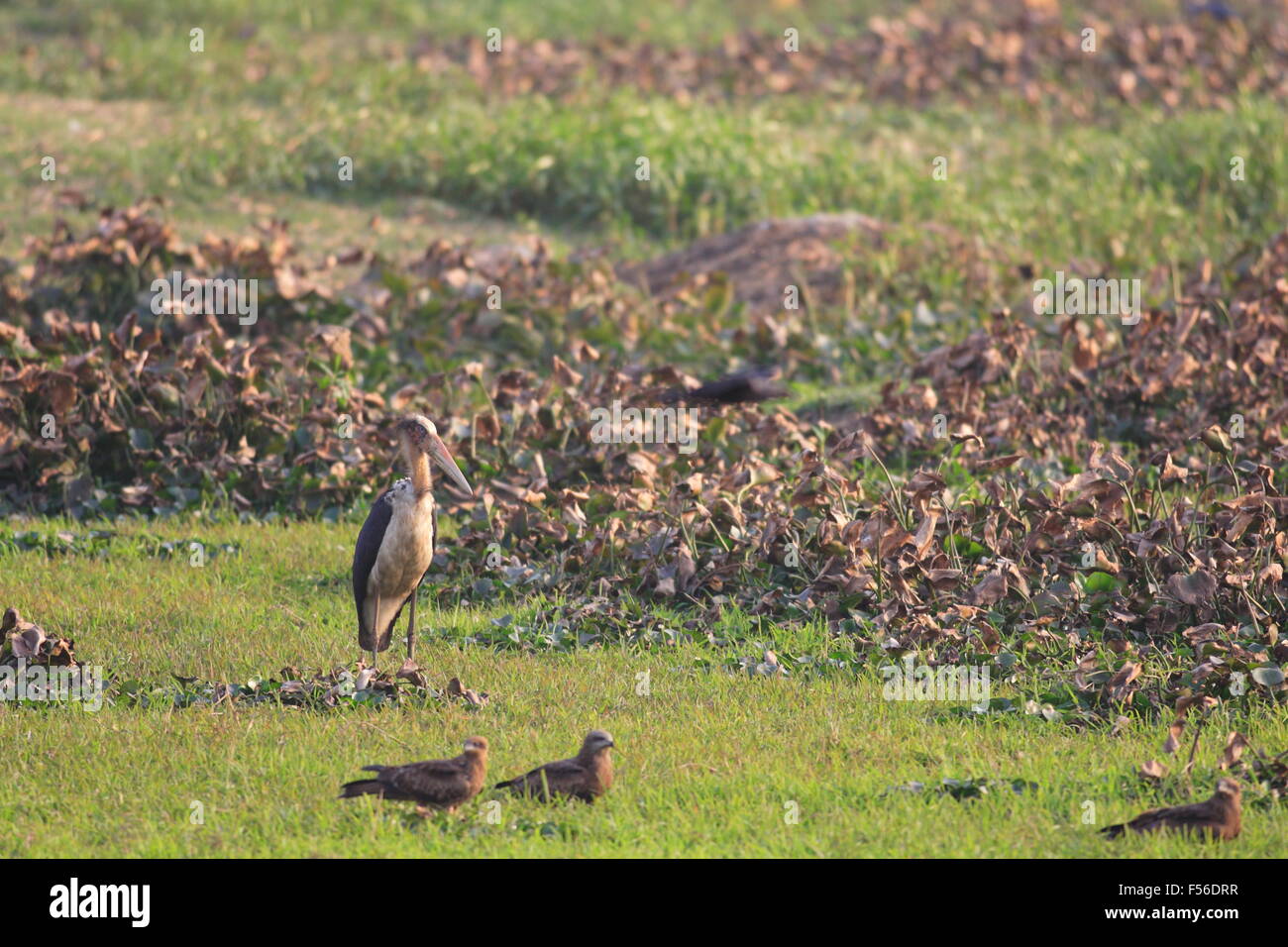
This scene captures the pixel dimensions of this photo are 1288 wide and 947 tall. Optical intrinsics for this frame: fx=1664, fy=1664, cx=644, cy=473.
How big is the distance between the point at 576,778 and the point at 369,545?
6.72ft

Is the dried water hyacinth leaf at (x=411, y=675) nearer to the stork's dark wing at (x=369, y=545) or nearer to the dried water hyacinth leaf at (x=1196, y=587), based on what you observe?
the stork's dark wing at (x=369, y=545)

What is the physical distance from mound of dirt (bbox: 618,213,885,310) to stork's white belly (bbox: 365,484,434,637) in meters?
5.97

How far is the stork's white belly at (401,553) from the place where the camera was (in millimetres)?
7988

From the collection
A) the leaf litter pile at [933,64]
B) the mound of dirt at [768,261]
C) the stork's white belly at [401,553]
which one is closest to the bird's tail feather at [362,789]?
the stork's white belly at [401,553]

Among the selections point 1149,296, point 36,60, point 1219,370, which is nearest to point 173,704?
point 1219,370

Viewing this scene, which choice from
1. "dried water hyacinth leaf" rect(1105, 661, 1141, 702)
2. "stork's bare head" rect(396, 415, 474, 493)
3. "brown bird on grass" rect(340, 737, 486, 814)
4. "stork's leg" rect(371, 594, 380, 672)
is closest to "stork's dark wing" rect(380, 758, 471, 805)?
"brown bird on grass" rect(340, 737, 486, 814)

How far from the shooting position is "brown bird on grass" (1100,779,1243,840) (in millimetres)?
6074

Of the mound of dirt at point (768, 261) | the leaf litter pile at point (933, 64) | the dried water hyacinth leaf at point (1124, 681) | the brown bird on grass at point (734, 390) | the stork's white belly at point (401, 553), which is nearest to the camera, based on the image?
the dried water hyacinth leaf at point (1124, 681)

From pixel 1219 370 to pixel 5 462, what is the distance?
8.08 meters

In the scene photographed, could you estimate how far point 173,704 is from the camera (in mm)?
7621

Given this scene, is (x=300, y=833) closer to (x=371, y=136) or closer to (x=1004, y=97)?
(x=371, y=136)

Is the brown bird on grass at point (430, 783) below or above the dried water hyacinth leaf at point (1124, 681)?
below

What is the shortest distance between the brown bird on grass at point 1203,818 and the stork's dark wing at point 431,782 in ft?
8.03

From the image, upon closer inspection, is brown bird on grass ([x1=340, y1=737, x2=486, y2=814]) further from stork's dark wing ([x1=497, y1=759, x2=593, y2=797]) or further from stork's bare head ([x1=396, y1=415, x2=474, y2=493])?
stork's bare head ([x1=396, y1=415, x2=474, y2=493])
